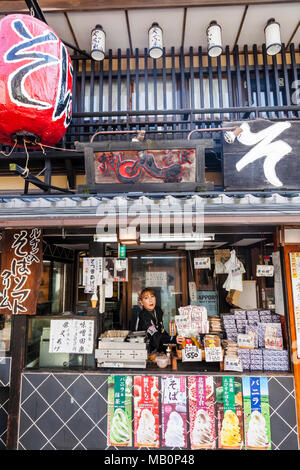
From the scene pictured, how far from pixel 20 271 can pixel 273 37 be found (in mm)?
8170

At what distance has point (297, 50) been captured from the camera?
760 cm

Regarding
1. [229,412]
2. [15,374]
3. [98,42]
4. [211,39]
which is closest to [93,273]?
[15,374]

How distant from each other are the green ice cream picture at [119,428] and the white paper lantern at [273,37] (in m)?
9.01

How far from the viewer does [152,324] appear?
6.69 meters

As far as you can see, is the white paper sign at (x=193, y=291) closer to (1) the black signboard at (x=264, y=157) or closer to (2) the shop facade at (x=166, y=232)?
(2) the shop facade at (x=166, y=232)

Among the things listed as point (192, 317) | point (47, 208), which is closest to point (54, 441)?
point (192, 317)

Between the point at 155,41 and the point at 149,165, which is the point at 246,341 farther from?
the point at 155,41

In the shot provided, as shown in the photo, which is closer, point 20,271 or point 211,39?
point 20,271

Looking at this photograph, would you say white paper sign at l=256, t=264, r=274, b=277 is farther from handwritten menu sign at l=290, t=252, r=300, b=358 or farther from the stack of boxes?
the stack of boxes

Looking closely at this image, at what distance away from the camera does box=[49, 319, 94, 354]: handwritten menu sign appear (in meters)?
5.55

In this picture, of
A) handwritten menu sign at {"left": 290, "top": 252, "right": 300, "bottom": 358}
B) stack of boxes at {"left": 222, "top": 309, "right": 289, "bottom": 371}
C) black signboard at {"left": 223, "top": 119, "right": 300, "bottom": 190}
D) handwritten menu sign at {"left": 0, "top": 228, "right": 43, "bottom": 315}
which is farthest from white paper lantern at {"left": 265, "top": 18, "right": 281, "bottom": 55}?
handwritten menu sign at {"left": 0, "top": 228, "right": 43, "bottom": 315}

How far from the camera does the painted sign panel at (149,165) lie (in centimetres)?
594

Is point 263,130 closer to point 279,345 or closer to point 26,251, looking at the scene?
point 279,345

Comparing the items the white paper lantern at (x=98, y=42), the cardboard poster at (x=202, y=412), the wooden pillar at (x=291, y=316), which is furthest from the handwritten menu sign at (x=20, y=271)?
the wooden pillar at (x=291, y=316)
